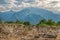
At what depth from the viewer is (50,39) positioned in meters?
8.78

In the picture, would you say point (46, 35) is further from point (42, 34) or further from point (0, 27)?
point (0, 27)

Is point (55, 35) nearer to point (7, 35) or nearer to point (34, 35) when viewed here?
point (34, 35)

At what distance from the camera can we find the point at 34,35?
→ 9047 mm

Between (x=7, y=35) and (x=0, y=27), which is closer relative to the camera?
(x=7, y=35)

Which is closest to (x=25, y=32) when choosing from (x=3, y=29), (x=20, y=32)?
(x=20, y=32)

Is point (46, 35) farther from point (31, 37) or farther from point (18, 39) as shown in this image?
point (18, 39)

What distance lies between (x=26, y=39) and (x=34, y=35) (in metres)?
0.48

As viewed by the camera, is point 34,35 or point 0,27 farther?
point 0,27

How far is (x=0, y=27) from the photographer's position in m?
9.88

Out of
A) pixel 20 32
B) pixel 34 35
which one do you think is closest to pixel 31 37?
pixel 34 35

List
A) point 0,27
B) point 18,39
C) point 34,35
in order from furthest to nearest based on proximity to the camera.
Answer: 1. point 0,27
2. point 34,35
3. point 18,39

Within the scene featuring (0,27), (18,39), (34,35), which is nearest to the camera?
(18,39)

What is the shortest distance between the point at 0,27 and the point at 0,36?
38.1 inches

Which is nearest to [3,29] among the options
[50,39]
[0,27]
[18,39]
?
[0,27]
